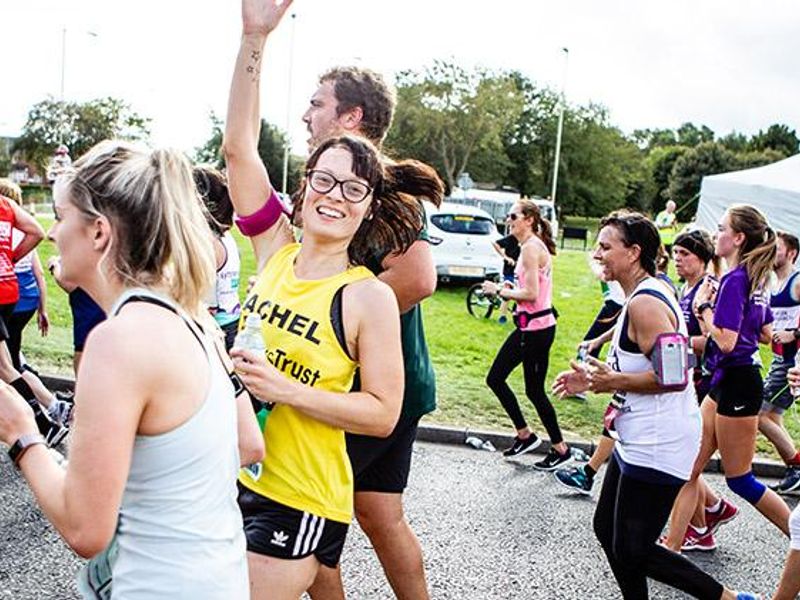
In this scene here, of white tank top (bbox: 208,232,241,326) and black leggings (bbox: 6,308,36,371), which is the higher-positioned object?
white tank top (bbox: 208,232,241,326)

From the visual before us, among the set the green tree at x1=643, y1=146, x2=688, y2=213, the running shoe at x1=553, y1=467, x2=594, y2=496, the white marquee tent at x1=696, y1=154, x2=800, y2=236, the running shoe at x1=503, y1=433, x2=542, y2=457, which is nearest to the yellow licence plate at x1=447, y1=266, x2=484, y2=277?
the white marquee tent at x1=696, y1=154, x2=800, y2=236

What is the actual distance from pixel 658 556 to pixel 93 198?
8.54 feet

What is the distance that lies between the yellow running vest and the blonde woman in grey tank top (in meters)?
0.50

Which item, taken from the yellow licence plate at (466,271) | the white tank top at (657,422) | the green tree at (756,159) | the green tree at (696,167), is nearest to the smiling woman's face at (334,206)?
the white tank top at (657,422)

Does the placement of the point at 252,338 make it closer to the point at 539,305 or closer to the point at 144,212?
the point at 144,212

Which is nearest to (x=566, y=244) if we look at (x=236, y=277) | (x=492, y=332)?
(x=492, y=332)

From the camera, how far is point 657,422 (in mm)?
3299

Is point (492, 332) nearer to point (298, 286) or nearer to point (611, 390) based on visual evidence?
point (611, 390)

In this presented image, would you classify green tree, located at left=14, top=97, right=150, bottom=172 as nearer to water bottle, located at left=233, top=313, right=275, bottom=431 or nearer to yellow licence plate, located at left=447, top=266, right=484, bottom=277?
yellow licence plate, located at left=447, top=266, right=484, bottom=277

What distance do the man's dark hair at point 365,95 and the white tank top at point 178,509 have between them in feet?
4.47

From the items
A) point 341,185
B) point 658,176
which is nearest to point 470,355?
point 341,185

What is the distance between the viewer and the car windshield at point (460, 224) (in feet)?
54.9

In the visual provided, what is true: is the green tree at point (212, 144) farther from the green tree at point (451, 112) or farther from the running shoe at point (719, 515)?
the running shoe at point (719, 515)

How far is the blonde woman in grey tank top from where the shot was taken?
4.83ft
